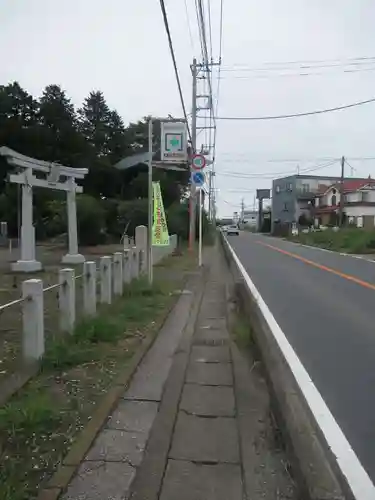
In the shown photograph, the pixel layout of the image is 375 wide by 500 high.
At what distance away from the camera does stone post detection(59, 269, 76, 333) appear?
671cm

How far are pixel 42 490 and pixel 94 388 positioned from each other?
2000 millimetres

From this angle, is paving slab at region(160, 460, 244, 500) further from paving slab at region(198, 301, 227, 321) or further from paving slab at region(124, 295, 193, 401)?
paving slab at region(198, 301, 227, 321)

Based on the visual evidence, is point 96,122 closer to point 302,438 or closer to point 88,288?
point 88,288

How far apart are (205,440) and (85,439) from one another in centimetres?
96

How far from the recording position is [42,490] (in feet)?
10.2

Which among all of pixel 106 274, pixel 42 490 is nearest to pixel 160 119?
pixel 106 274

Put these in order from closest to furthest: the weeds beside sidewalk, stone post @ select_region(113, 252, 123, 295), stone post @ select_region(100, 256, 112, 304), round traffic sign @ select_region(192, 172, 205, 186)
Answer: the weeds beside sidewalk < stone post @ select_region(100, 256, 112, 304) < stone post @ select_region(113, 252, 123, 295) < round traffic sign @ select_region(192, 172, 205, 186)

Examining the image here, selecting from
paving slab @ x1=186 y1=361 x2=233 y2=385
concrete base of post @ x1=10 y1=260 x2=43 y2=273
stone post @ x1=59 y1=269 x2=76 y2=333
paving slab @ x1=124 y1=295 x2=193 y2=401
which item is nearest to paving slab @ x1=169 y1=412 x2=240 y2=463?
paving slab @ x1=124 y1=295 x2=193 y2=401

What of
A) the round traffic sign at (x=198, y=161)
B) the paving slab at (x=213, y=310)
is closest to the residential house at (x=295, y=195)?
the round traffic sign at (x=198, y=161)

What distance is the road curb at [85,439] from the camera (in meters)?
3.16

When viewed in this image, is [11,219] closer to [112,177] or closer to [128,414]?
[112,177]

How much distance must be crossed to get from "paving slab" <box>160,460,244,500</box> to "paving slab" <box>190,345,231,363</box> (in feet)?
9.70

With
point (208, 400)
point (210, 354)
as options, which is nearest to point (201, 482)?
point (208, 400)

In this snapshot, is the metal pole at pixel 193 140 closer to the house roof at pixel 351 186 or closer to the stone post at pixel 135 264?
the stone post at pixel 135 264
